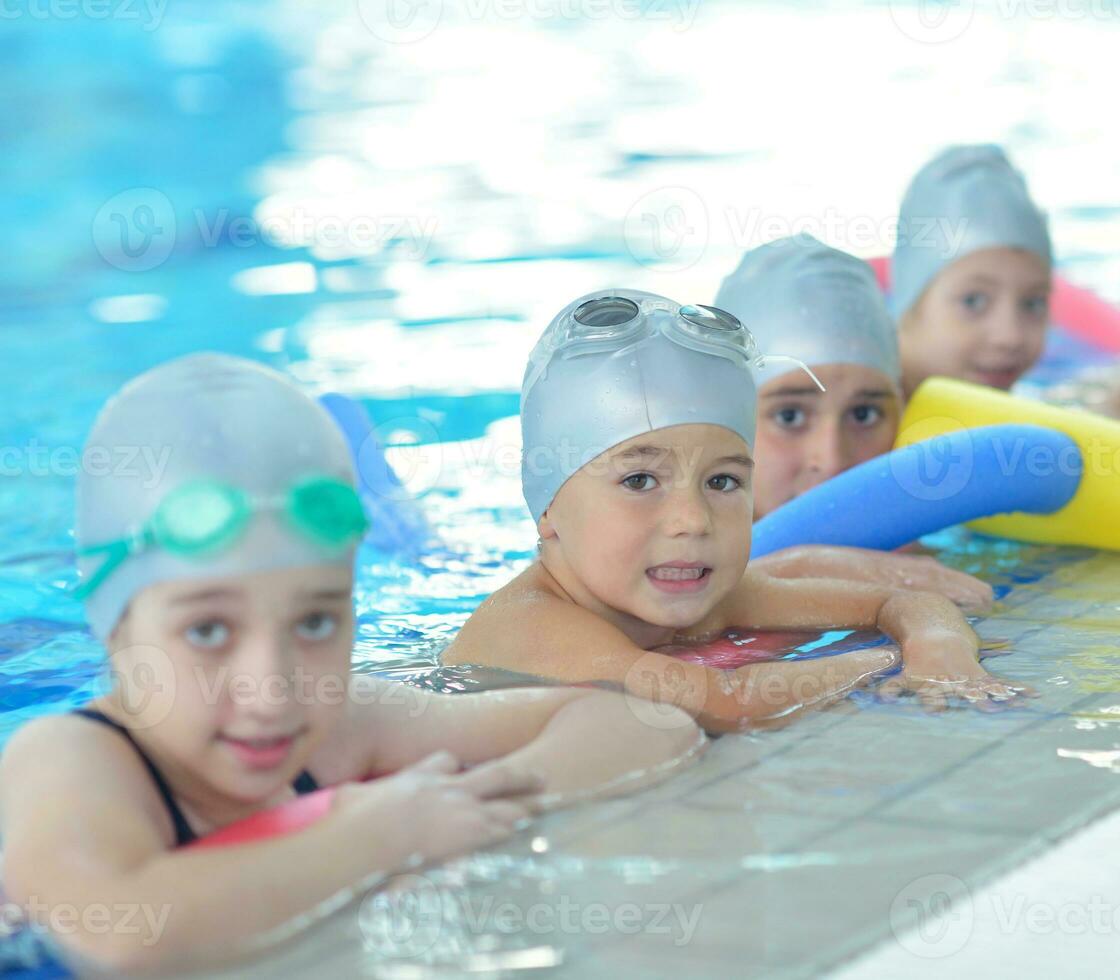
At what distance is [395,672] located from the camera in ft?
12.7

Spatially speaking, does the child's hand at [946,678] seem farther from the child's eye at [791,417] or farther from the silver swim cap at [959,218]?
the silver swim cap at [959,218]

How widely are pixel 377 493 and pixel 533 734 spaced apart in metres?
2.60

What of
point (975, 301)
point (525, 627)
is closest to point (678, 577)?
point (525, 627)

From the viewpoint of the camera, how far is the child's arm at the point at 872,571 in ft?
14.1

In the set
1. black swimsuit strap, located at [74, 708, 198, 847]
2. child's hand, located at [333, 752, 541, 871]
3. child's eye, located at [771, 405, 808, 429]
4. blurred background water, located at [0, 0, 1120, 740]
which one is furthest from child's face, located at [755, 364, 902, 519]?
black swimsuit strap, located at [74, 708, 198, 847]

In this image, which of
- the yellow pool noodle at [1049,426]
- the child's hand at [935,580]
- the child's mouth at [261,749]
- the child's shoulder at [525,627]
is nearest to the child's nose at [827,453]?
the yellow pool noodle at [1049,426]

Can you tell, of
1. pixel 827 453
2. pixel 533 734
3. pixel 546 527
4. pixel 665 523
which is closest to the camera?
pixel 533 734

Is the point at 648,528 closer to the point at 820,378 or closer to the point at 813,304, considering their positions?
the point at 820,378

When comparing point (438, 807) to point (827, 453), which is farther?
point (827, 453)

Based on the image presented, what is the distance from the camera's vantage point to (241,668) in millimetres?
2359

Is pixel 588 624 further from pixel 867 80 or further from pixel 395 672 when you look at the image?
pixel 867 80

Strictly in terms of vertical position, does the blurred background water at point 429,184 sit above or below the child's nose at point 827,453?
above

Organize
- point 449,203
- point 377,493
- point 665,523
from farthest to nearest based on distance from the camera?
1. point 449,203
2. point 377,493
3. point 665,523

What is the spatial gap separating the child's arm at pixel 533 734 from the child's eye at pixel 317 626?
0.47m
